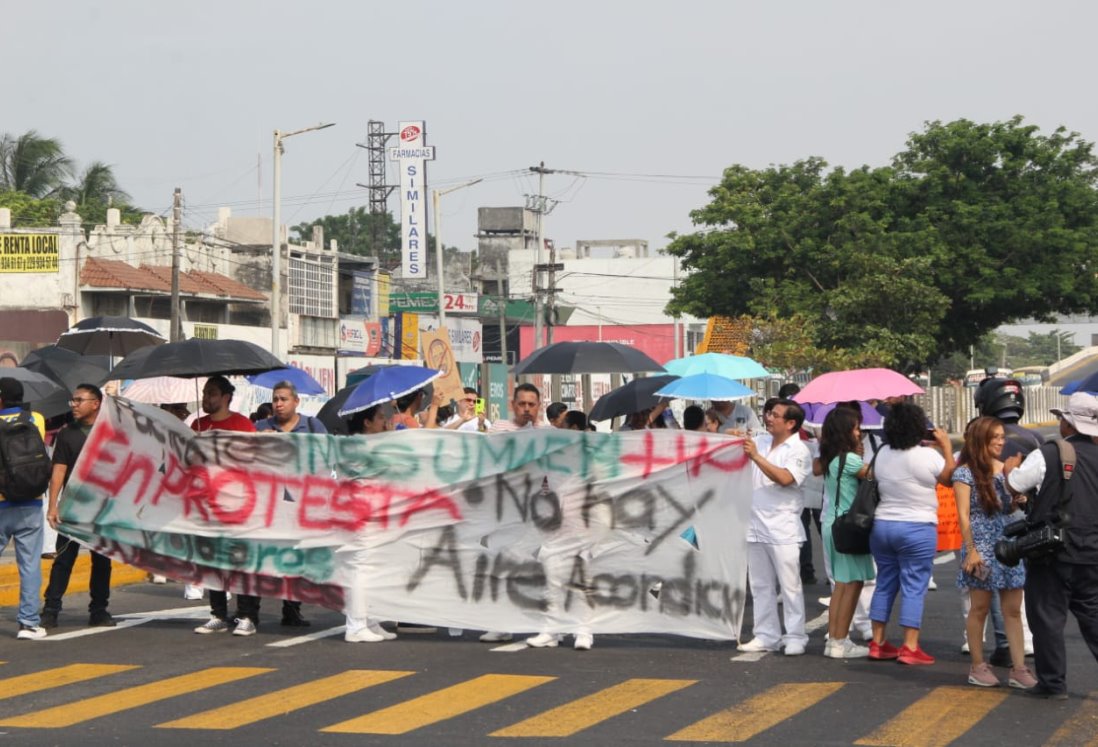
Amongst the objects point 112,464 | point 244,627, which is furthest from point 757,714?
point 112,464

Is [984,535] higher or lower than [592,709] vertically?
higher

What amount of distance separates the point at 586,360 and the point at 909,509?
5.96 meters

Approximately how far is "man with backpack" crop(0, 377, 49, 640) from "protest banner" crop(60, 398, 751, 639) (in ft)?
1.75

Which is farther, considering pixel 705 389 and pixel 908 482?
pixel 705 389

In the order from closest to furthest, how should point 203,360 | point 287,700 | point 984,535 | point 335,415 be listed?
point 287,700, point 984,535, point 203,360, point 335,415

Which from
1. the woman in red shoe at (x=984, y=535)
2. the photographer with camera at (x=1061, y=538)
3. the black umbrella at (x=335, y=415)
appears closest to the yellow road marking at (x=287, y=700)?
the woman in red shoe at (x=984, y=535)

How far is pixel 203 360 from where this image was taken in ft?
41.3

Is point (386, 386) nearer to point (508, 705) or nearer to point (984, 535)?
point (508, 705)

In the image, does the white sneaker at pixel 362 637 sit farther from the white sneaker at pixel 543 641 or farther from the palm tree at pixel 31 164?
the palm tree at pixel 31 164

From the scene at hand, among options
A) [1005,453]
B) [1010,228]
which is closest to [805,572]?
[1005,453]

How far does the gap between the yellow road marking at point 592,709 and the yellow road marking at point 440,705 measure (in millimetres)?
463

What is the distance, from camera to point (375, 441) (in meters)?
11.7

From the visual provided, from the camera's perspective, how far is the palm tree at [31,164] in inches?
2394

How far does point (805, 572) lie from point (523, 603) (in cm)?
452
